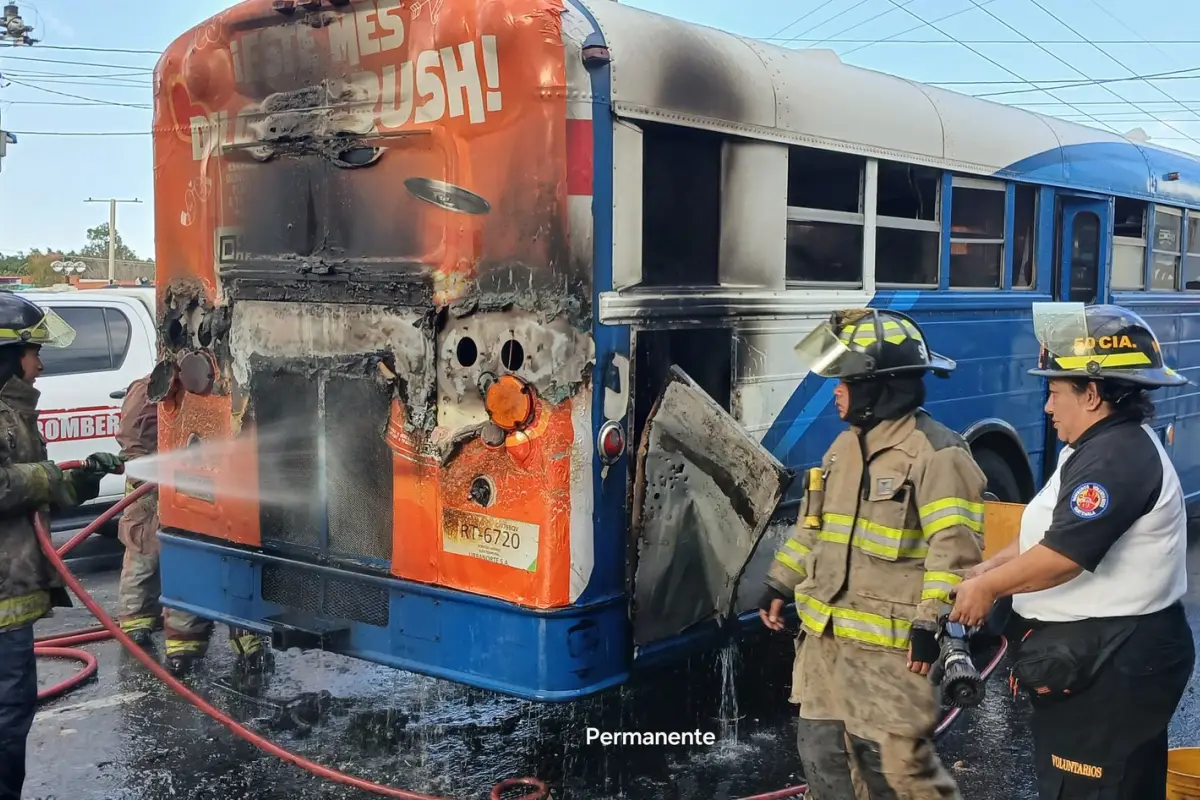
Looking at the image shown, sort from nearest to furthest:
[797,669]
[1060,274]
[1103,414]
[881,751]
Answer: [1103,414] < [881,751] < [797,669] < [1060,274]

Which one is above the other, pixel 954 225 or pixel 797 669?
pixel 954 225

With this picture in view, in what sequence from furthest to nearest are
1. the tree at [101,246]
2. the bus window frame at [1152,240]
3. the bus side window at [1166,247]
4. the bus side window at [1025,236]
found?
the tree at [101,246]
the bus side window at [1166,247]
the bus window frame at [1152,240]
the bus side window at [1025,236]

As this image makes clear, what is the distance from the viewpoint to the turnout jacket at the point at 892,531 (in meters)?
3.29

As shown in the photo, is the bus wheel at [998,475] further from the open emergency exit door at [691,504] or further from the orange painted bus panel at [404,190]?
the orange painted bus panel at [404,190]

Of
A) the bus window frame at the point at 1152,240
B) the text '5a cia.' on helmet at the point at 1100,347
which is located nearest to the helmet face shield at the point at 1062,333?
the text '5a cia.' on helmet at the point at 1100,347

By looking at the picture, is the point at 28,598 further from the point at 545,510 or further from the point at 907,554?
the point at 907,554

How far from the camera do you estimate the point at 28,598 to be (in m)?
4.04

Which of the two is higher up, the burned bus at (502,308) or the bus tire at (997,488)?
the burned bus at (502,308)

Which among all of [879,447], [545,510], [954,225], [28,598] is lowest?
[28,598]

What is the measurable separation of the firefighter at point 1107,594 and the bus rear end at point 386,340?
168 centimetres

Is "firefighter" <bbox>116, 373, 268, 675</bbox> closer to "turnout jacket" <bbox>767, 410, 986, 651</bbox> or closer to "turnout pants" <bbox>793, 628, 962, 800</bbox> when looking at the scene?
"turnout pants" <bbox>793, 628, 962, 800</bbox>

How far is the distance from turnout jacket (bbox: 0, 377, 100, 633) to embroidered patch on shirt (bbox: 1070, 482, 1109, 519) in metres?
3.37

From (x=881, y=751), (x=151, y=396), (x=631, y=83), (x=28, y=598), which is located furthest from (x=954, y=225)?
(x=28, y=598)

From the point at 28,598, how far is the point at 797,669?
2699 millimetres
